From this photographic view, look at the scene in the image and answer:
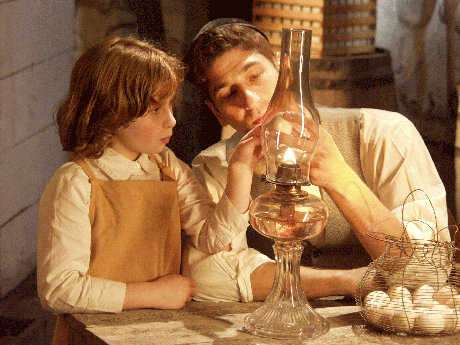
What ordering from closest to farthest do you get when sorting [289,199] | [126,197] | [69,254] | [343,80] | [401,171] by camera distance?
[289,199] < [69,254] < [126,197] < [401,171] < [343,80]

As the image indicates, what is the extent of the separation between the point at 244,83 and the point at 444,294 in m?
0.75

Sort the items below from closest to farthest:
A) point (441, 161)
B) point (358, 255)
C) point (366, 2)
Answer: point (358, 255) → point (366, 2) → point (441, 161)

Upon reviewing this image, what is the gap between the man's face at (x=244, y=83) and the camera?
1.61 m

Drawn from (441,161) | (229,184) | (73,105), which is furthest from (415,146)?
(441,161)

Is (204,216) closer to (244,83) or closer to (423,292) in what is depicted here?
(244,83)

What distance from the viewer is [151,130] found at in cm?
141

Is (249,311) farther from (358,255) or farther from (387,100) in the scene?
(387,100)

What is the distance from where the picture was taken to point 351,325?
1164 millimetres

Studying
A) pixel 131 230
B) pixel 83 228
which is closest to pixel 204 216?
pixel 131 230

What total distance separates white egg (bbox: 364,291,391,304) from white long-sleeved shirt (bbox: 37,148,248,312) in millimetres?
337

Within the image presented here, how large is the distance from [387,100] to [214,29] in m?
1.14

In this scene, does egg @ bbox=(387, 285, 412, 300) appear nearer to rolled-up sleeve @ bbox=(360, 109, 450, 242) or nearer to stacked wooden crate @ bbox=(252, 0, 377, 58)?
rolled-up sleeve @ bbox=(360, 109, 450, 242)

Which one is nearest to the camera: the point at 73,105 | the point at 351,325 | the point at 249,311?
the point at 351,325

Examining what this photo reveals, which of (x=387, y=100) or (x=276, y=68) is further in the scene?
(x=387, y=100)
